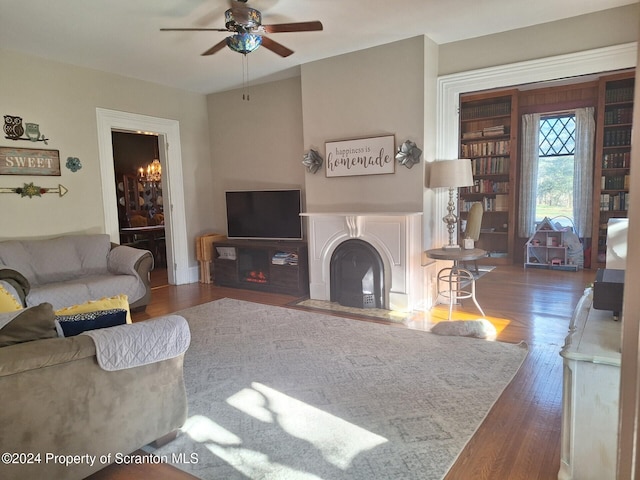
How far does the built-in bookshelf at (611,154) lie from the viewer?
241 inches

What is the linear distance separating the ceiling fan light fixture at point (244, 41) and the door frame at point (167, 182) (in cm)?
266

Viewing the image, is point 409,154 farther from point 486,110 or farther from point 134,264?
point 486,110

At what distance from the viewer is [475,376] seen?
9.16ft

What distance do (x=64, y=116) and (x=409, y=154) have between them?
3900 mm

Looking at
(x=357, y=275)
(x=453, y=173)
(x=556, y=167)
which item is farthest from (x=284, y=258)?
(x=556, y=167)

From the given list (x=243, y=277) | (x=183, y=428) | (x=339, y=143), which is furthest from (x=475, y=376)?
(x=243, y=277)

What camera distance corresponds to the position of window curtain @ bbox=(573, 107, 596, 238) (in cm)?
646

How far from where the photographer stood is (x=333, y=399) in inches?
100.0

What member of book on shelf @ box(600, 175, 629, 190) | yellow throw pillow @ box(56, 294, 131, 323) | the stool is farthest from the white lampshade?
book on shelf @ box(600, 175, 629, 190)

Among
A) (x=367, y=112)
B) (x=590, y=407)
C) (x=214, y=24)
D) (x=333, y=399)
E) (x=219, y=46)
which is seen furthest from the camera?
(x=367, y=112)

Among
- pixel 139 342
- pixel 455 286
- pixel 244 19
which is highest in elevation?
pixel 244 19

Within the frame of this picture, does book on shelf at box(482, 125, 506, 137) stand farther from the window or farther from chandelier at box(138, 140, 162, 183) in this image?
chandelier at box(138, 140, 162, 183)

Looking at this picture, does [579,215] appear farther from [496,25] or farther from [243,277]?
[243,277]

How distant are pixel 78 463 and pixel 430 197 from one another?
3766 millimetres
